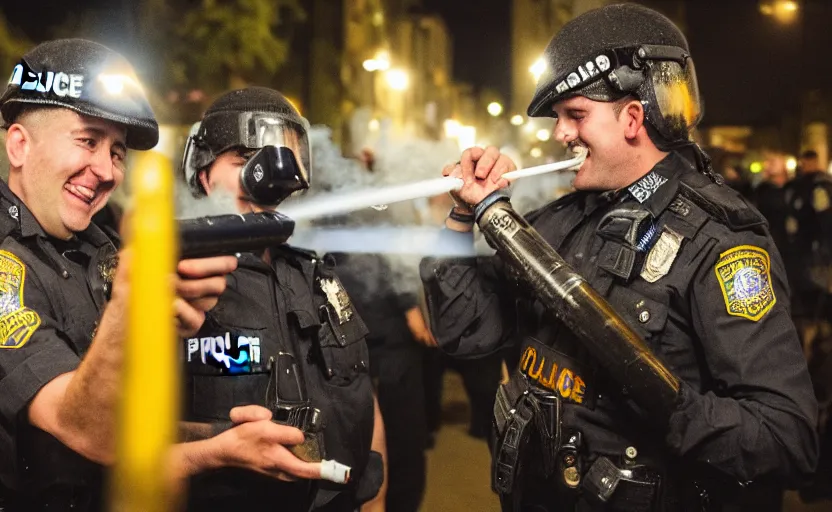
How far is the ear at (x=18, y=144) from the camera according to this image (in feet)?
9.60

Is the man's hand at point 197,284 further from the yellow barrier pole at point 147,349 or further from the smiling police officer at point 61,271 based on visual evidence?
the yellow barrier pole at point 147,349

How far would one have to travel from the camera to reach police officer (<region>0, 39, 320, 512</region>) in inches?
87.2

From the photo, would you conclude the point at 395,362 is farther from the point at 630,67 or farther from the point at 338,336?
the point at 630,67

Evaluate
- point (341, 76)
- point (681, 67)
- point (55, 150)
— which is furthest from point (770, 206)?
point (341, 76)

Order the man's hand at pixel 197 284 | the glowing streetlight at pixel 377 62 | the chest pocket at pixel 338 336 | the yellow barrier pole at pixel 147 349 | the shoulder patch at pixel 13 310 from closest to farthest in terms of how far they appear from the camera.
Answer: the yellow barrier pole at pixel 147 349, the man's hand at pixel 197 284, the shoulder patch at pixel 13 310, the chest pocket at pixel 338 336, the glowing streetlight at pixel 377 62

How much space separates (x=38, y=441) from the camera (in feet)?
8.61

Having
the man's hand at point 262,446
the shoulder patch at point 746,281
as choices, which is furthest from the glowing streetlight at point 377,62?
the man's hand at point 262,446

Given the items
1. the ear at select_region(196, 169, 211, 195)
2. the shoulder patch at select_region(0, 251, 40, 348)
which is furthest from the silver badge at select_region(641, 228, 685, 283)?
the shoulder patch at select_region(0, 251, 40, 348)

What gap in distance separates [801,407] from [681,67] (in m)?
1.38

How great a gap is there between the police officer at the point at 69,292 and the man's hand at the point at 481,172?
1181 mm

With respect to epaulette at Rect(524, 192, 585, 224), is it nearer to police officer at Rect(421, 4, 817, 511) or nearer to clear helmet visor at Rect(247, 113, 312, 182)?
police officer at Rect(421, 4, 817, 511)

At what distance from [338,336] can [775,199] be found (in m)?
8.73

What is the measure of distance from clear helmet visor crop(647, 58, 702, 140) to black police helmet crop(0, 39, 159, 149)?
2.07m

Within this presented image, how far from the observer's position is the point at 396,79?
129 feet
